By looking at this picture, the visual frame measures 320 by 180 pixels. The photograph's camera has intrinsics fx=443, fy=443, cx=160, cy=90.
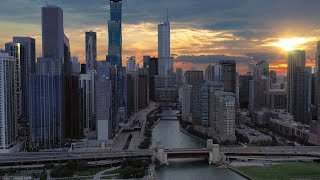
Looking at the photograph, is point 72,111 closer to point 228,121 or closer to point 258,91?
point 228,121

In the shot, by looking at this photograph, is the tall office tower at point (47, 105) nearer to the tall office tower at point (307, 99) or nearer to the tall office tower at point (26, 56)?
the tall office tower at point (26, 56)

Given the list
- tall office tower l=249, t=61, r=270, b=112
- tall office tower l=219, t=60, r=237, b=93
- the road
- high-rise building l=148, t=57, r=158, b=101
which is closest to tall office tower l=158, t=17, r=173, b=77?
high-rise building l=148, t=57, r=158, b=101

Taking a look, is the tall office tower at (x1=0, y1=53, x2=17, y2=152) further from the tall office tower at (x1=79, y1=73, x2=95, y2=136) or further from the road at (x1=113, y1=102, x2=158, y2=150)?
the road at (x1=113, y1=102, x2=158, y2=150)

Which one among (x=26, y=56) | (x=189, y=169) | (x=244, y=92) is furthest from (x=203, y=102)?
(x=244, y=92)

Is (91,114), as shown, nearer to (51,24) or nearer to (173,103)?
(51,24)

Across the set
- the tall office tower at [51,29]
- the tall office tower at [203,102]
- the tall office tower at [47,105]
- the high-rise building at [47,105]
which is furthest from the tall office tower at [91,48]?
the tall office tower at [47,105]

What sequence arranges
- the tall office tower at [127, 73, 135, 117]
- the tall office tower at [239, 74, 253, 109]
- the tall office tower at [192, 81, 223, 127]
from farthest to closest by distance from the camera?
the tall office tower at [239, 74, 253, 109], the tall office tower at [127, 73, 135, 117], the tall office tower at [192, 81, 223, 127]

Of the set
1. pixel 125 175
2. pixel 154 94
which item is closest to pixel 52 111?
pixel 125 175
